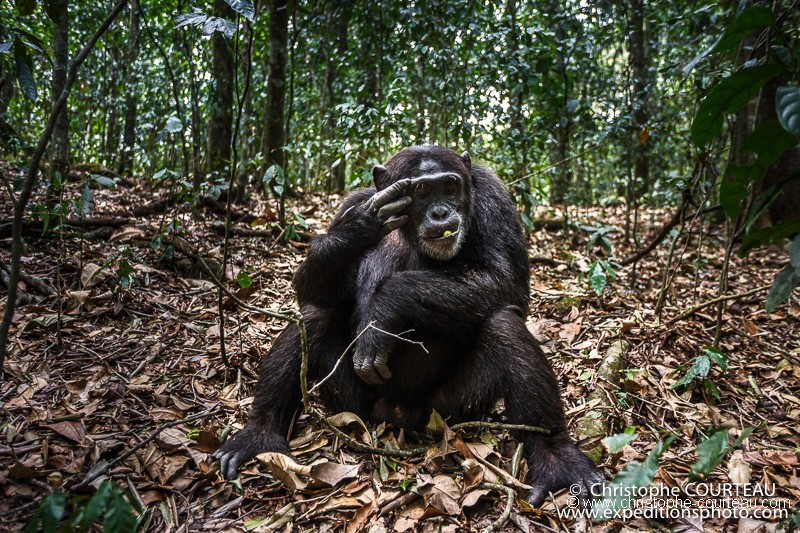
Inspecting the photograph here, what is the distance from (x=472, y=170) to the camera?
473 centimetres

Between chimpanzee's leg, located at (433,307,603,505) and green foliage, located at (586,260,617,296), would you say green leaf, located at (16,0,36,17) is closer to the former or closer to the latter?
chimpanzee's leg, located at (433,307,603,505)

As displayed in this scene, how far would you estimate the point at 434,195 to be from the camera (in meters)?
4.13

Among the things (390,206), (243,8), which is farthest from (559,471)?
(243,8)

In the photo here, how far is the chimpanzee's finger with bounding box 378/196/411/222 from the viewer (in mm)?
3994

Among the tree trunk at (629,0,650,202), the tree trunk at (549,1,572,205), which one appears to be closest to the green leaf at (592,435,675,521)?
the tree trunk at (549,1,572,205)

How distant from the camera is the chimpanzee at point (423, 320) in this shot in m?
3.37

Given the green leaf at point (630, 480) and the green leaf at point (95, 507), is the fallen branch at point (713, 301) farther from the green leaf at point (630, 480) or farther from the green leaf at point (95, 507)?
the green leaf at point (95, 507)

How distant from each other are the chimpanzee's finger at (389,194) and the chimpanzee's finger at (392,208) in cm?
5

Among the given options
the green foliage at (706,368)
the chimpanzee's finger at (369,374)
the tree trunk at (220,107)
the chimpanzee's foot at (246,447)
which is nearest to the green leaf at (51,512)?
the chimpanzee's foot at (246,447)

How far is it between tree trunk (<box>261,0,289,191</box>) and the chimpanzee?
170 inches

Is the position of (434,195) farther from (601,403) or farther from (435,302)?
(601,403)

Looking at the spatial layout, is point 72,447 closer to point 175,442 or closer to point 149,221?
point 175,442

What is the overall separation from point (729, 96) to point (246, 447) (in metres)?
3.44

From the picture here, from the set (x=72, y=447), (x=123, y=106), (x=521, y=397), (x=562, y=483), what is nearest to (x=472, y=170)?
(x=521, y=397)
